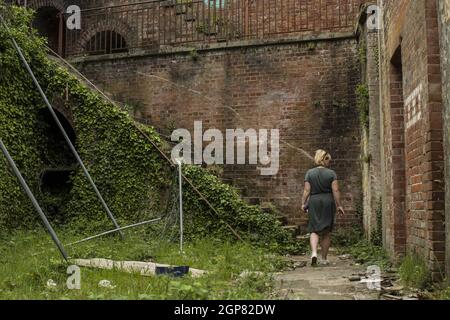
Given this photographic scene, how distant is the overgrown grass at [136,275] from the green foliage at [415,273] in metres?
1.45

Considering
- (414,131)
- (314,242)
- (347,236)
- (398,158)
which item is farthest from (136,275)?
(347,236)

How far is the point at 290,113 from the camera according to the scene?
11602 mm

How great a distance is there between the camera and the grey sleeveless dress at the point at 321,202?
301 inches

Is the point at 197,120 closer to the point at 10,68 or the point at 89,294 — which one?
the point at 10,68

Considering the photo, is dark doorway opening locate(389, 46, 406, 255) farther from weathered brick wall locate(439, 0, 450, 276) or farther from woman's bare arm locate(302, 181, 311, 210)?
weathered brick wall locate(439, 0, 450, 276)

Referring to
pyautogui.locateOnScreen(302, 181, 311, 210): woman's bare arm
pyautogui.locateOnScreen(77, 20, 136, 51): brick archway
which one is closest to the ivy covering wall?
pyautogui.locateOnScreen(302, 181, 311, 210): woman's bare arm

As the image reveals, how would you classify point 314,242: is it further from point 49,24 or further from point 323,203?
point 49,24

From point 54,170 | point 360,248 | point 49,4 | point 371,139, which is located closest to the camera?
point 360,248

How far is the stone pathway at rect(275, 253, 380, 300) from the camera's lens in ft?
16.3

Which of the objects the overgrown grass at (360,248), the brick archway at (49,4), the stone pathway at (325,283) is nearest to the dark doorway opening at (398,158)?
the overgrown grass at (360,248)

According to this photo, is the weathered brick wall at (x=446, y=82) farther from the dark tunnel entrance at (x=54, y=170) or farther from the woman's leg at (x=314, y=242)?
the dark tunnel entrance at (x=54, y=170)

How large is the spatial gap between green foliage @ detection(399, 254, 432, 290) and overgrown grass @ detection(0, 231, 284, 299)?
4.76 ft

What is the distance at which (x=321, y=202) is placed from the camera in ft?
25.1

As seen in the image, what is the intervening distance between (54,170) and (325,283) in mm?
7886
